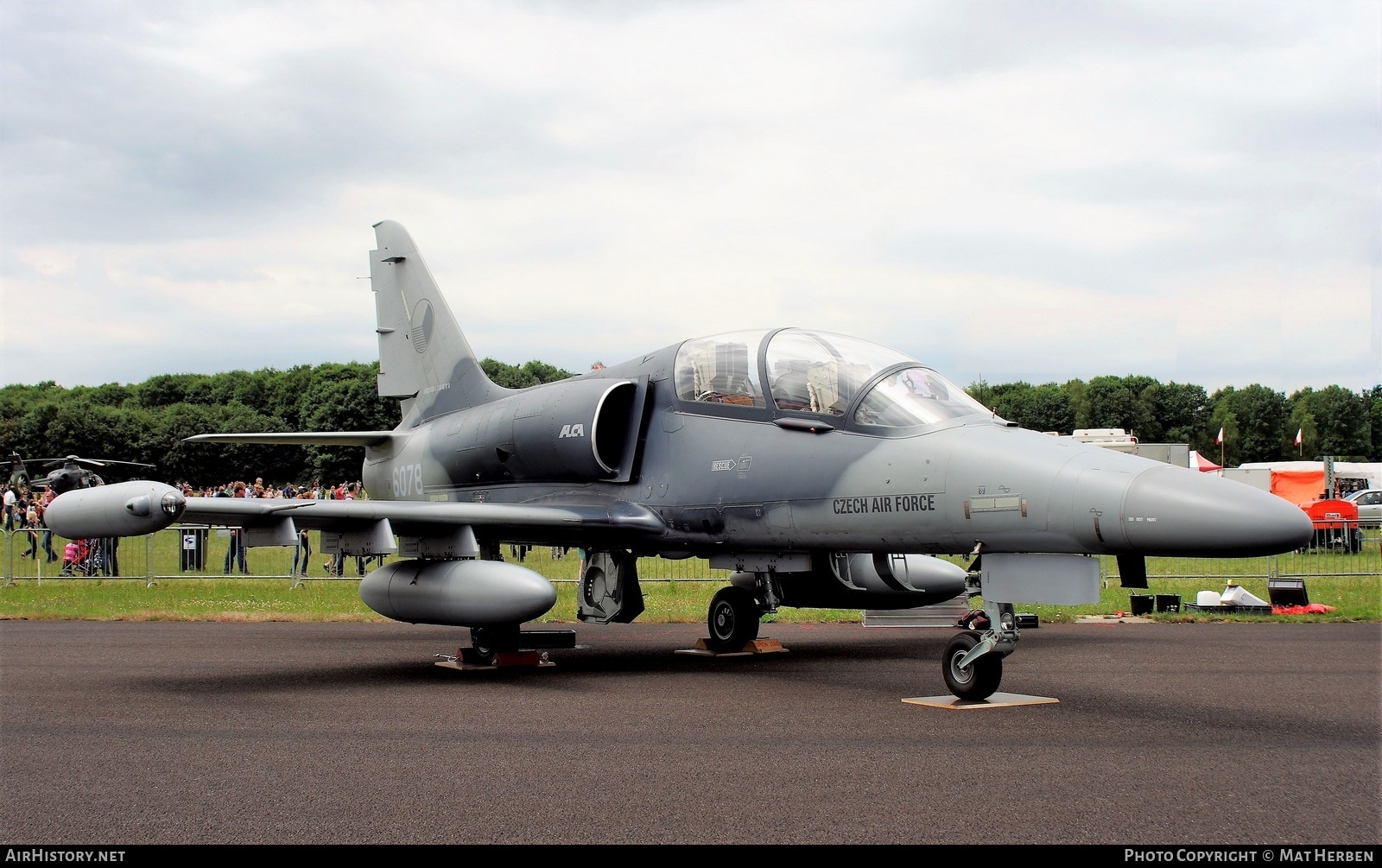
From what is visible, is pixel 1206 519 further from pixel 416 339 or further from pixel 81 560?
pixel 81 560

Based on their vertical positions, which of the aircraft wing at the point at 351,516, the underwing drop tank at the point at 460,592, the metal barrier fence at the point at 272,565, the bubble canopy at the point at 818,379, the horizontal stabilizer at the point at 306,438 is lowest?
the metal barrier fence at the point at 272,565

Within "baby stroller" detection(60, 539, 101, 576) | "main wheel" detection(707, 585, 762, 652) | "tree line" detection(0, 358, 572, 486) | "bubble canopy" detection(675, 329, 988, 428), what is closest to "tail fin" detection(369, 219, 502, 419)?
"main wheel" detection(707, 585, 762, 652)

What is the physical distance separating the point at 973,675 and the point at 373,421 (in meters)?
76.3

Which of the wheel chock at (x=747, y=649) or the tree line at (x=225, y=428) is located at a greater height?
the tree line at (x=225, y=428)

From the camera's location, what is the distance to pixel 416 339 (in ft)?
50.0

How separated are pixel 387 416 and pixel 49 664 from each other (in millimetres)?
71610

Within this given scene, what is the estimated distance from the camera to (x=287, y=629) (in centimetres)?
1488

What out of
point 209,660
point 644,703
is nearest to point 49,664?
point 209,660

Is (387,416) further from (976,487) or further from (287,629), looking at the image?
(976,487)

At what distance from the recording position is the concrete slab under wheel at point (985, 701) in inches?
315

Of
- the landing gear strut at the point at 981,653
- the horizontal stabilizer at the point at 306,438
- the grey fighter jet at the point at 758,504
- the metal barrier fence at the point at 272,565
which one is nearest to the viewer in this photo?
the grey fighter jet at the point at 758,504

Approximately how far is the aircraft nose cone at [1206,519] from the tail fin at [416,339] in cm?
874

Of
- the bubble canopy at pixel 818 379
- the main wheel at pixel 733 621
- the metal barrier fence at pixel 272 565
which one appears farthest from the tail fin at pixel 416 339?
the metal barrier fence at pixel 272 565

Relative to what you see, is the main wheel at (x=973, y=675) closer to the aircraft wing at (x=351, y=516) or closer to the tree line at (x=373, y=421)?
the aircraft wing at (x=351, y=516)
